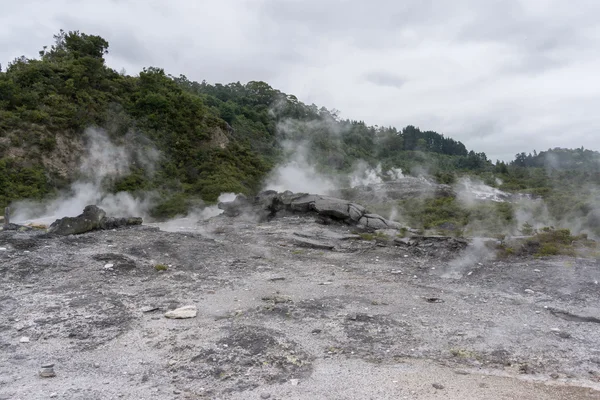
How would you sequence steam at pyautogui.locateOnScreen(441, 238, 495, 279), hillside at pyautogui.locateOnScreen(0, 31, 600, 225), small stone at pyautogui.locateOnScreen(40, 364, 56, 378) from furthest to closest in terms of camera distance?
hillside at pyautogui.locateOnScreen(0, 31, 600, 225), steam at pyautogui.locateOnScreen(441, 238, 495, 279), small stone at pyautogui.locateOnScreen(40, 364, 56, 378)

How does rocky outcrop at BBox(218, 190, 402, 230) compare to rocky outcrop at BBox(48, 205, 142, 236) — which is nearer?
rocky outcrop at BBox(48, 205, 142, 236)

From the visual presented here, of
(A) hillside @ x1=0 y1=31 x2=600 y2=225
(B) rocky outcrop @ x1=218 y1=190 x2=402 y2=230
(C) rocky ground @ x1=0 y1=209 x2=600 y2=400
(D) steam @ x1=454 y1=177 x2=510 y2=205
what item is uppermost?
(A) hillside @ x1=0 y1=31 x2=600 y2=225

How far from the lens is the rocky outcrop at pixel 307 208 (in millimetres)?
15312

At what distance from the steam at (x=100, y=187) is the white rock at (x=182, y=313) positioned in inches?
504

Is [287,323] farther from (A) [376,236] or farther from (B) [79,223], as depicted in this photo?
(B) [79,223]

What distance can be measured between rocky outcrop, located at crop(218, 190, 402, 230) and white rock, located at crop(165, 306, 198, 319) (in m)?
9.05

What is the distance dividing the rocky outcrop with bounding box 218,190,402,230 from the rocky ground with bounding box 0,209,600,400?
4.05 metres

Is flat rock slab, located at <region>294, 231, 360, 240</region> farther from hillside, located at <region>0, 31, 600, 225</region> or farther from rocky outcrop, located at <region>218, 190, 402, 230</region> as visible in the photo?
hillside, located at <region>0, 31, 600, 225</region>

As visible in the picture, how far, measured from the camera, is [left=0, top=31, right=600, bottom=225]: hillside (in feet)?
68.7

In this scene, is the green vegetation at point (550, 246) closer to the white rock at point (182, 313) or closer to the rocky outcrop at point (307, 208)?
the rocky outcrop at point (307, 208)

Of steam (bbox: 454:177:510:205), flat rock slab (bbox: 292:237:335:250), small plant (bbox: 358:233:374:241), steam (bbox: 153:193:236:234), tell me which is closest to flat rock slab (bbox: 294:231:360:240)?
small plant (bbox: 358:233:374:241)

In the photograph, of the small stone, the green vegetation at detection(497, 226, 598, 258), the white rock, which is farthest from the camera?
the green vegetation at detection(497, 226, 598, 258)

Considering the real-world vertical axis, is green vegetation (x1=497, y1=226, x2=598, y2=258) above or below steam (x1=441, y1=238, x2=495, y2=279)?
above

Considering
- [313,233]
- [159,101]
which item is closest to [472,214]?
[313,233]
